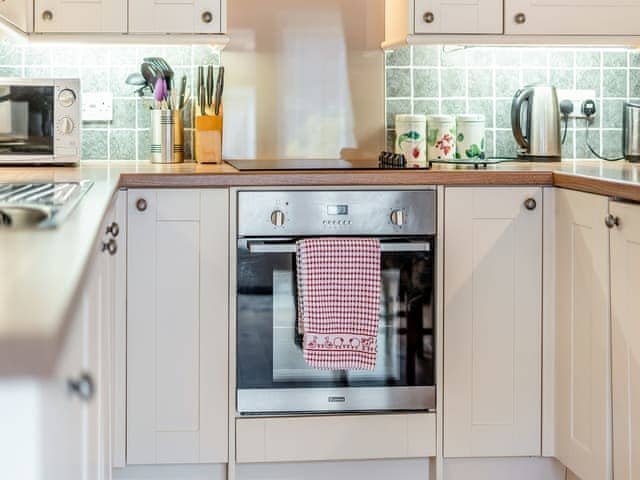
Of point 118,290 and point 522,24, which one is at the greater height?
point 522,24

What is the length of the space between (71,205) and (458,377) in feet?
4.85

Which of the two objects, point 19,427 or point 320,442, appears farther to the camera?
point 320,442

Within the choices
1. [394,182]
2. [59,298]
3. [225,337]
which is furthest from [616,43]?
[59,298]

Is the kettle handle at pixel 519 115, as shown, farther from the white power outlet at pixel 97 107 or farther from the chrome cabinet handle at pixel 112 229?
the chrome cabinet handle at pixel 112 229

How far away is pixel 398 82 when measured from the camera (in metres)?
3.74

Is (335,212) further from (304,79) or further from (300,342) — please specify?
(304,79)

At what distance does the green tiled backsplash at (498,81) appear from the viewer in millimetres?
3746

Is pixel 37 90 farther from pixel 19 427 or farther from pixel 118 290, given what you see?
pixel 19 427

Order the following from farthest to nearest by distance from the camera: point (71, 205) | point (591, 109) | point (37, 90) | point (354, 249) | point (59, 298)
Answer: point (591, 109) < point (37, 90) < point (354, 249) < point (71, 205) < point (59, 298)

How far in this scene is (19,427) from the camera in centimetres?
105

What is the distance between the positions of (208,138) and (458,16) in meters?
0.85

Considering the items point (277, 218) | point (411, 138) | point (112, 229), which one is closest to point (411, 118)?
point (411, 138)

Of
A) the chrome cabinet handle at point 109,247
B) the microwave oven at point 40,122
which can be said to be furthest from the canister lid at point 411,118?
the chrome cabinet handle at point 109,247

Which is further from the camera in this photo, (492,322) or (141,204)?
(492,322)
